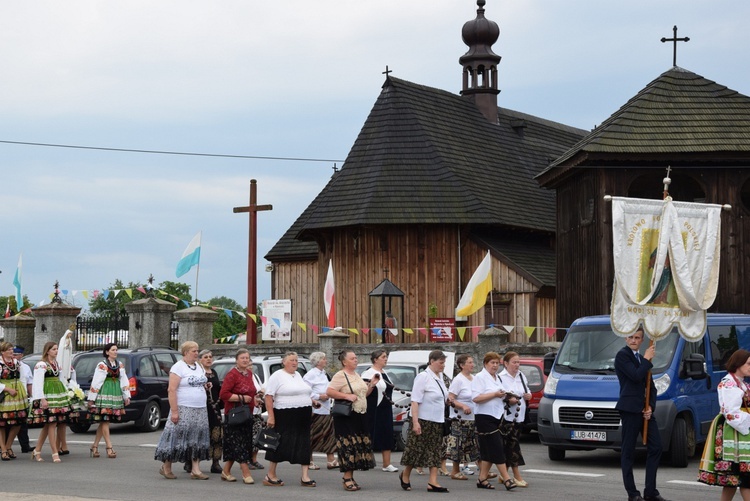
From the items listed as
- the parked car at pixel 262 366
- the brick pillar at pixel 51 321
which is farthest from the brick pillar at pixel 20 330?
the parked car at pixel 262 366

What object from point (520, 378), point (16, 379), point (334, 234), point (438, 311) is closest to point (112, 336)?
point (334, 234)

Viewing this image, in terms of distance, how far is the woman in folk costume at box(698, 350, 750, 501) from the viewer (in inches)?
405

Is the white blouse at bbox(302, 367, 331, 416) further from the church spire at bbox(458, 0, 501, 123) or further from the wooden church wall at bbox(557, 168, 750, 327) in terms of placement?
the church spire at bbox(458, 0, 501, 123)

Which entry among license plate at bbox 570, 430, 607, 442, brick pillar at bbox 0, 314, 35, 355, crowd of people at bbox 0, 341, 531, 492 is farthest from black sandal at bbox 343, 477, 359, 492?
brick pillar at bbox 0, 314, 35, 355

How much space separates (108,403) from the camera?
1677 cm

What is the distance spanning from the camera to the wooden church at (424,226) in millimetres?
34156

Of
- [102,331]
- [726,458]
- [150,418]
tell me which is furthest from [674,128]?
[726,458]

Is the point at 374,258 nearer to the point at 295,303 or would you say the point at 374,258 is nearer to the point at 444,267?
the point at 444,267

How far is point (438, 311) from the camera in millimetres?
34219

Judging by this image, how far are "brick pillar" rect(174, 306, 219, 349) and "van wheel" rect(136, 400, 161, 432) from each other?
29.9 ft

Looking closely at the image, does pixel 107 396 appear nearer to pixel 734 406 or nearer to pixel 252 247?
pixel 734 406

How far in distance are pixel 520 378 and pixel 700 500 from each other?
2.77 metres

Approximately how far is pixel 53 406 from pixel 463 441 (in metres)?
6.18

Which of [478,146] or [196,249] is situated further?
[478,146]
